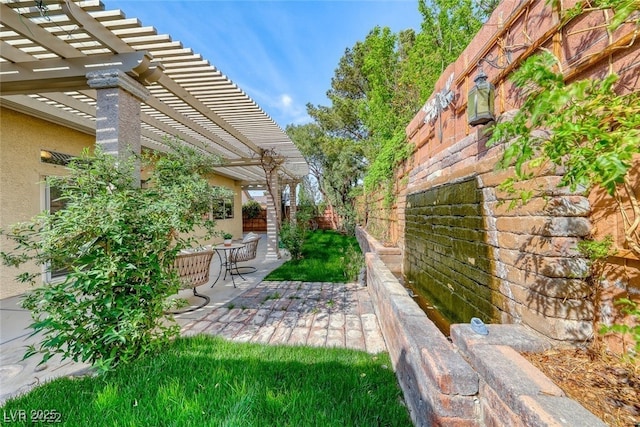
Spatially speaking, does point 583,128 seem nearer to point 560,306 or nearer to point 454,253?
point 560,306

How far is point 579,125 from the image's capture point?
1030mm

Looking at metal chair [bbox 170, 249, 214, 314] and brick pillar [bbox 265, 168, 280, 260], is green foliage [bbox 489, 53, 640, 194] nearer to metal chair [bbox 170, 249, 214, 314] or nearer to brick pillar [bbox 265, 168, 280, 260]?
metal chair [bbox 170, 249, 214, 314]

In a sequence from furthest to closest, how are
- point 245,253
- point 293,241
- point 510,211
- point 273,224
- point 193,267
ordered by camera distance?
point 273,224 < point 293,241 < point 245,253 < point 193,267 < point 510,211

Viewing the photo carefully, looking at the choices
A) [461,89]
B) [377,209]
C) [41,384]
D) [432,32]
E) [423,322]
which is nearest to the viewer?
[423,322]

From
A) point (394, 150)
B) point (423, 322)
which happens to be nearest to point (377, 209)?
point (394, 150)

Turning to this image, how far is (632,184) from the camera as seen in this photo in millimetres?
1261

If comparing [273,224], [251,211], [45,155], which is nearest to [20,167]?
[45,155]

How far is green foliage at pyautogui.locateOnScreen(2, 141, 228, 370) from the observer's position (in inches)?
80.5

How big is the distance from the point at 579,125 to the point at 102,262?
10.2 ft

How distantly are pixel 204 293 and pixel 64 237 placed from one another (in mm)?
3069

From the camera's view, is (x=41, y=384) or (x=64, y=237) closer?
(x=64, y=237)

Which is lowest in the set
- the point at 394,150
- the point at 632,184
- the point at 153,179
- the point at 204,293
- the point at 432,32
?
the point at 204,293

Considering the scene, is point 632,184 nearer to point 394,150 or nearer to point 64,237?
point 64,237

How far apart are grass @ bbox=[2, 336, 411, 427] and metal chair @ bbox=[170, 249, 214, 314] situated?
4.79 ft
